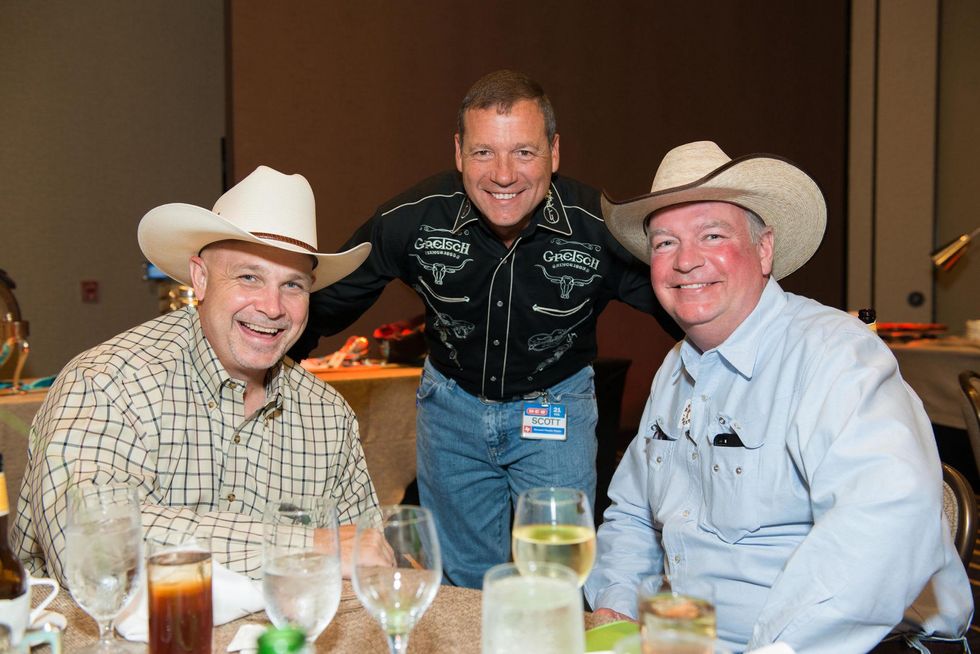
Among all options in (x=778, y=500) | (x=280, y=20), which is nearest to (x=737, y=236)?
(x=778, y=500)

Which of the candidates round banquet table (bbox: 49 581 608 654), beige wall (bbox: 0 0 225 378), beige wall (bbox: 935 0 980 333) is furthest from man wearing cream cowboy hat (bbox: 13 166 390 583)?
beige wall (bbox: 935 0 980 333)

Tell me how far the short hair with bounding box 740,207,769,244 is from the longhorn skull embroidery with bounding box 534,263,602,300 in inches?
28.9

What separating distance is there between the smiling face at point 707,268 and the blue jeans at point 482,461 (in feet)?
2.96

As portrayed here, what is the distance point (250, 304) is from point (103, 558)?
90 cm

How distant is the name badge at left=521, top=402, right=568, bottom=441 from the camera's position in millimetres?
2652

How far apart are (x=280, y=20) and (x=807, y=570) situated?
16.3ft

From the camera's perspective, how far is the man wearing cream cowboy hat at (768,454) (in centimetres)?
137

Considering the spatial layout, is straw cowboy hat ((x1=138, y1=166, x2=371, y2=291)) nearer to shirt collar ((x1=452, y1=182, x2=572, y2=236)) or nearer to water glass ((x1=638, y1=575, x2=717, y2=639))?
shirt collar ((x1=452, y1=182, x2=572, y2=236))

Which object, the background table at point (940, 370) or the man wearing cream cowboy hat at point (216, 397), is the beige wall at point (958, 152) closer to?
the background table at point (940, 370)

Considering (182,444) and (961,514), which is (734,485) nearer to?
(961,514)

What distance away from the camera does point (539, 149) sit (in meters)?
2.45

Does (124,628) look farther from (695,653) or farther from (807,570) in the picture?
(807,570)

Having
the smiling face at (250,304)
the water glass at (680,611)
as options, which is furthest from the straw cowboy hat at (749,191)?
the water glass at (680,611)

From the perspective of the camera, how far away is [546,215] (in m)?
2.62
